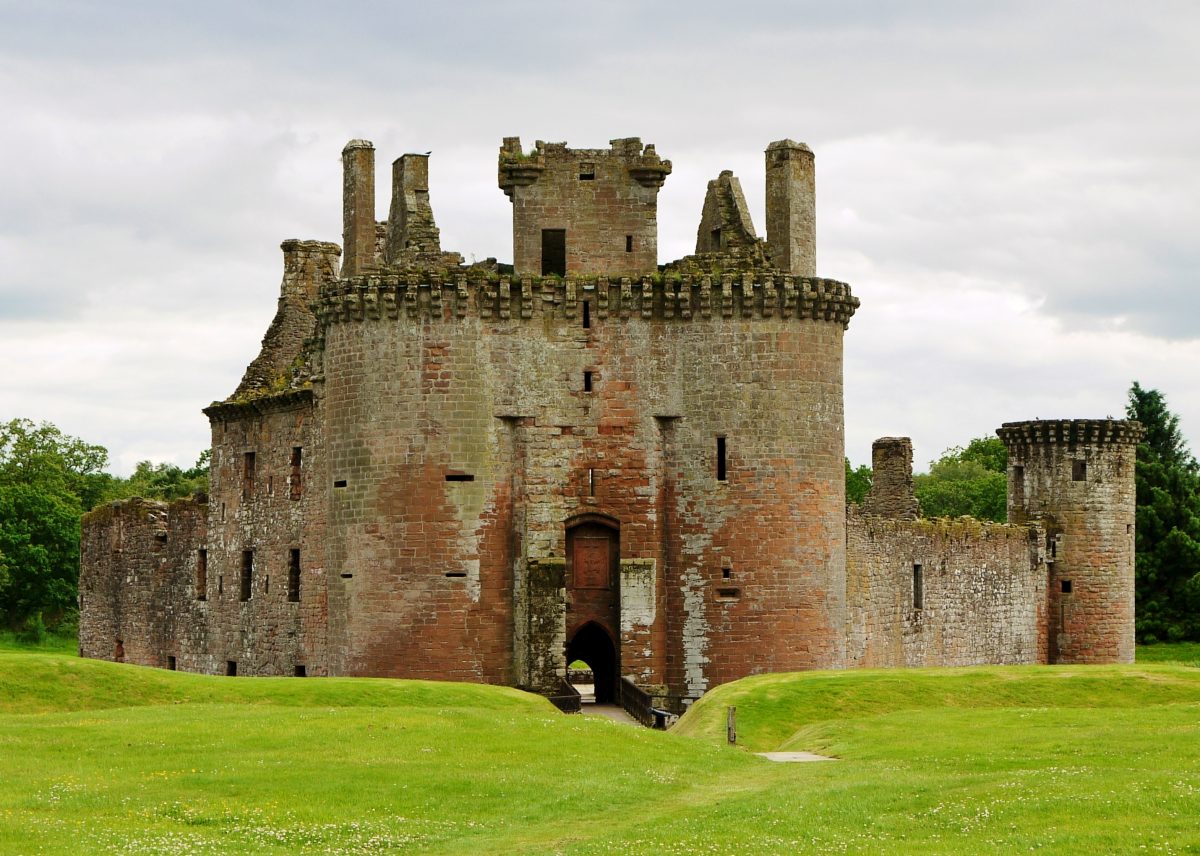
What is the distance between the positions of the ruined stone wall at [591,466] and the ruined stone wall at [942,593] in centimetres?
474

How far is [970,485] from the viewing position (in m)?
116

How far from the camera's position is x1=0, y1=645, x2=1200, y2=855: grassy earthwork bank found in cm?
2331

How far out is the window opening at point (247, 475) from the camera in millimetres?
56719

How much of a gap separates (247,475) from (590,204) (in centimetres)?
1536

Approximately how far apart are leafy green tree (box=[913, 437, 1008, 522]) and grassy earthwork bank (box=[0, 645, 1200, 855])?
4685 cm

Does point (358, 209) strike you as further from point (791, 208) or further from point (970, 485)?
point (970, 485)

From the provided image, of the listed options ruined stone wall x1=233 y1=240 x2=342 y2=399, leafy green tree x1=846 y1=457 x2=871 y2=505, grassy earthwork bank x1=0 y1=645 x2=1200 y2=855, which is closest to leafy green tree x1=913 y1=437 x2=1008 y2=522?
leafy green tree x1=846 y1=457 x2=871 y2=505

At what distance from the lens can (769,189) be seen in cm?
4797

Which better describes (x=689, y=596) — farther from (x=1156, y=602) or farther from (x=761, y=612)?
(x=1156, y=602)

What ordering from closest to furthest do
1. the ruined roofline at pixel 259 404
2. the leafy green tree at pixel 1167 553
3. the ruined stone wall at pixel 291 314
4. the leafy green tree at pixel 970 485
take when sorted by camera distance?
the ruined roofline at pixel 259 404 < the ruined stone wall at pixel 291 314 < the leafy green tree at pixel 1167 553 < the leafy green tree at pixel 970 485

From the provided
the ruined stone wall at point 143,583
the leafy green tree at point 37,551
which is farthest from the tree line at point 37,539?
the ruined stone wall at point 143,583

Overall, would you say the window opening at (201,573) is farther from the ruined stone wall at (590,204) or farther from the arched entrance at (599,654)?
the ruined stone wall at (590,204)

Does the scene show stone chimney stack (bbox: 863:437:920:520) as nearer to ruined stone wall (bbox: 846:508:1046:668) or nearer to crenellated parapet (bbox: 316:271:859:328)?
ruined stone wall (bbox: 846:508:1046:668)

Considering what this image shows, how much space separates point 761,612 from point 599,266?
8.92 m
